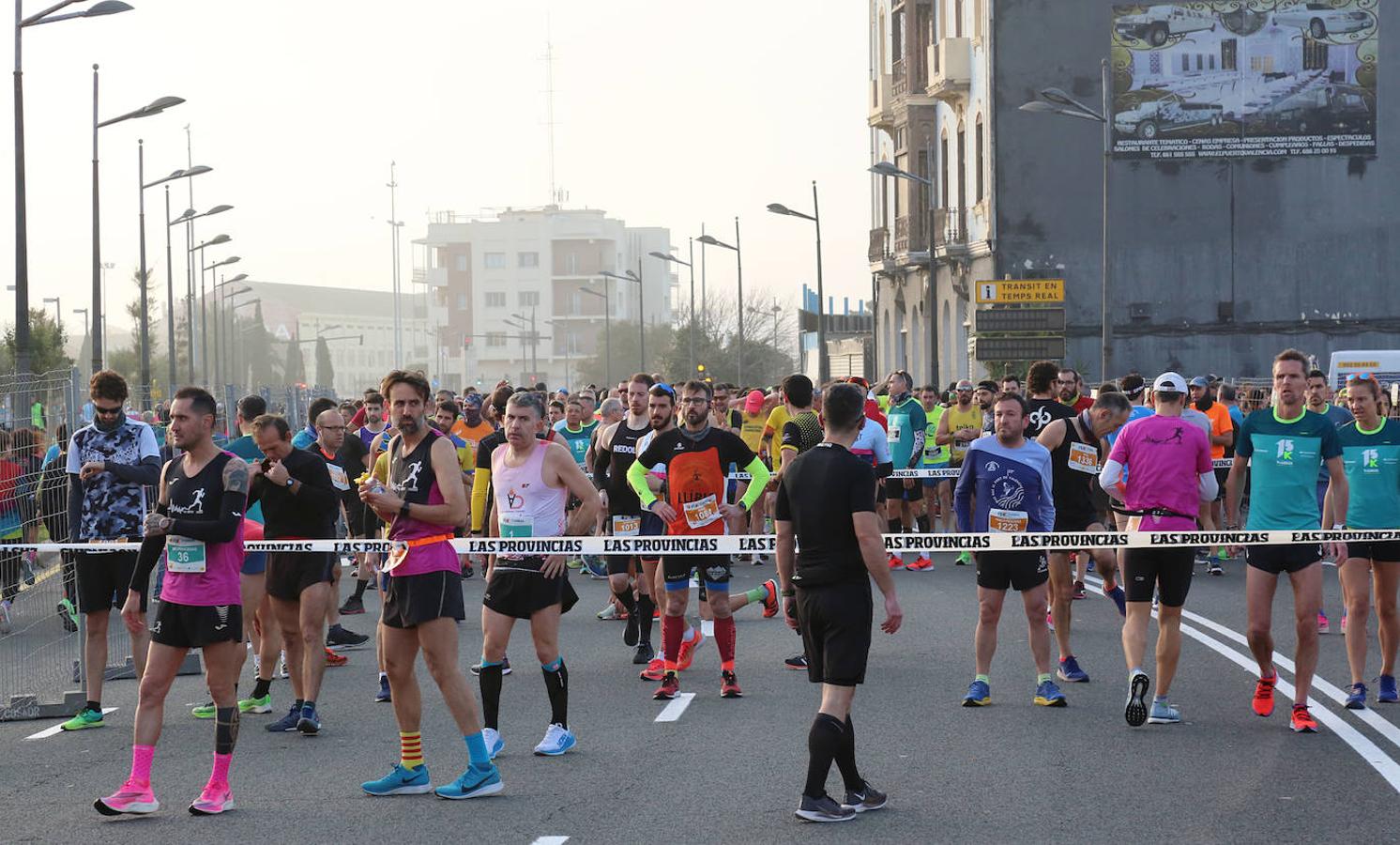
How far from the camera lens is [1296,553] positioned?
9305 millimetres

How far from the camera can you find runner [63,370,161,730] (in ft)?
33.5

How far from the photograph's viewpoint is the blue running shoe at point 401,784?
8094 millimetres

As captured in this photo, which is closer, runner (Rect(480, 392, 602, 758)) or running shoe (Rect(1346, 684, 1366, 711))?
runner (Rect(480, 392, 602, 758))

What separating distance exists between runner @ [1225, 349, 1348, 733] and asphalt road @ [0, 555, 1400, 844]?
47 centimetres

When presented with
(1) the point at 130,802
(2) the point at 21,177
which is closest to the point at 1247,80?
(2) the point at 21,177

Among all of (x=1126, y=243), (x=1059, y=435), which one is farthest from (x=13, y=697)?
(x=1126, y=243)

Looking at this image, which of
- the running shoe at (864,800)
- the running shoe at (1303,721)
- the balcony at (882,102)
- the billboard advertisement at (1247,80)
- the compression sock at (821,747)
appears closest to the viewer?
the compression sock at (821,747)

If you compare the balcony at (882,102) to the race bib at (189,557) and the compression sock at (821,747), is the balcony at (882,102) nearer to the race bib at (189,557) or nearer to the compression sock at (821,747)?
the race bib at (189,557)

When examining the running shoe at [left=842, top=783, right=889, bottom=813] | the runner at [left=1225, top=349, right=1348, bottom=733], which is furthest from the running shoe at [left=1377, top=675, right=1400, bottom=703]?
the running shoe at [left=842, top=783, right=889, bottom=813]

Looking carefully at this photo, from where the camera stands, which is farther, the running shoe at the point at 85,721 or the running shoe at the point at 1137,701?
the running shoe at the point at 85,721

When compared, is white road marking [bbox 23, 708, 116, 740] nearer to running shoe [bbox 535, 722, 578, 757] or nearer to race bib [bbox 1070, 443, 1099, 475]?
running shoe [bbox 535, 722, 578, 757]

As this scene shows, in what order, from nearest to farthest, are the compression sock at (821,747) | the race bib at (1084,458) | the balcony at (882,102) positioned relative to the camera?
1. the compression sock at (821,747)
2. the race bib at (1084,458)
3. the balcony at (882,102)

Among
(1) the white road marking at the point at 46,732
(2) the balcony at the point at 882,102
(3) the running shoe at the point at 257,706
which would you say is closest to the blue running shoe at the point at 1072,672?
(3) the running shoe at the point at 257,706

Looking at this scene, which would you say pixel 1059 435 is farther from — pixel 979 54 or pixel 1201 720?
pixel 979 54
